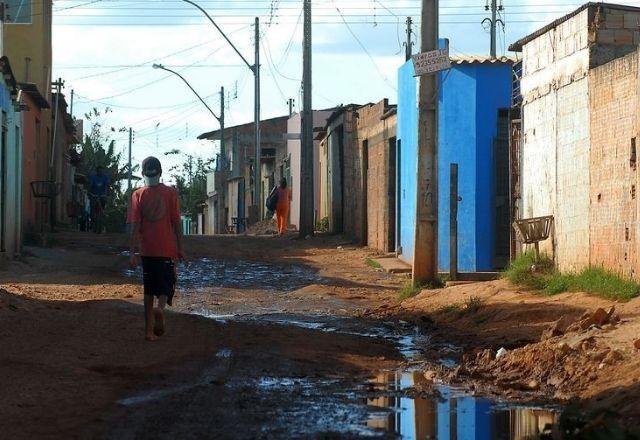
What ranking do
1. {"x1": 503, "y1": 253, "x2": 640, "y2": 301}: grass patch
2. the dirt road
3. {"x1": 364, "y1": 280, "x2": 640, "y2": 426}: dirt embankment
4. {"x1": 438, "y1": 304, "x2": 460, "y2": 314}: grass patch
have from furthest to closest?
{"x1": 438, "y1": 304, "x2": 460, "y2": 314}: grass patch
{"x1": 503, "y1": 253, "x2": 640, "y2": 301}: grass patch
{"x1": 364, "y1": 280, "x2": 640, "y2": 426}: dirt embankment
the dirt road

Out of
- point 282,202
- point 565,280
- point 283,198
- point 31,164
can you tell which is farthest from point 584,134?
point 282,202

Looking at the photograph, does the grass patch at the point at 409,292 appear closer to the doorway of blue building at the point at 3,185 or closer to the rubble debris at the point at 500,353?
the rubble debris at the point at 500,353

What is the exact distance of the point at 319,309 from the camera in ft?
50.5

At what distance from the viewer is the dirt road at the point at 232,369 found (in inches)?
269

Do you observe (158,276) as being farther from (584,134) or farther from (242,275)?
(242,275)

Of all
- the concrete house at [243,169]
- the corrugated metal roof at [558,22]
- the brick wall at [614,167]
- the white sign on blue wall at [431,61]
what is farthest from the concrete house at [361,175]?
the concrete house at [243,169]

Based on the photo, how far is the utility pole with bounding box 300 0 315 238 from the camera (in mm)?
31422

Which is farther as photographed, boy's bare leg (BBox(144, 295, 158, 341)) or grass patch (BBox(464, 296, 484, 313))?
grass patch (BBox(464, 296, 484, 313))

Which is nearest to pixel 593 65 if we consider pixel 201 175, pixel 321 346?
pixel 321 346

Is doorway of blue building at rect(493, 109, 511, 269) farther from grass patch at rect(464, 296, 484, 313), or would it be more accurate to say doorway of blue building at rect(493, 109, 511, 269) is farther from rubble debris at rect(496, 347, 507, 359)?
rubble debris at rect(496, 347, 507, 359)

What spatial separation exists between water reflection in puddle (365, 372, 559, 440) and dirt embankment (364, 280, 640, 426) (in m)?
0.45

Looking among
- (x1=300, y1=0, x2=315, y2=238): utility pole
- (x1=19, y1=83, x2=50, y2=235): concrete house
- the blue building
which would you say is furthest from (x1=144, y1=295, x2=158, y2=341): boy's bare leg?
(x1=300, y1=0, x2=315, y2=238): utility pole

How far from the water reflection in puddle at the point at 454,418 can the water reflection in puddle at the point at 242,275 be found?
10353 millimetres

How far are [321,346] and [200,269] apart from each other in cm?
1092
